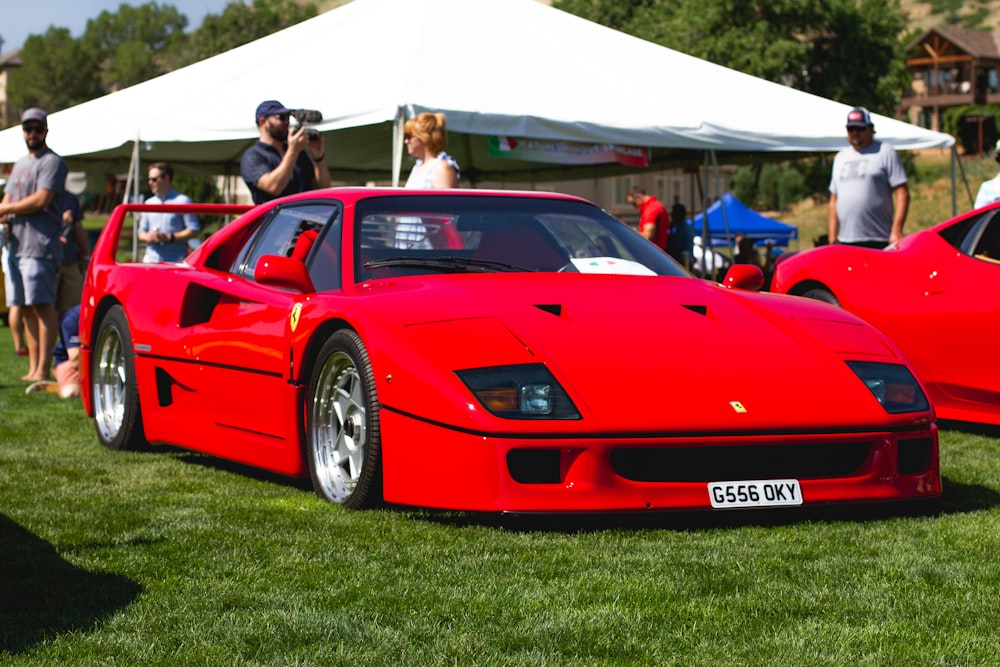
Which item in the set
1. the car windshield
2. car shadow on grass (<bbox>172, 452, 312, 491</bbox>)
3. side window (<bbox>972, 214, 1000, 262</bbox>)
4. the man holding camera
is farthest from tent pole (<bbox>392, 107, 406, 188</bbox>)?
the car windshield

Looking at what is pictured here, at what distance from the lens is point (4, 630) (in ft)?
10.5

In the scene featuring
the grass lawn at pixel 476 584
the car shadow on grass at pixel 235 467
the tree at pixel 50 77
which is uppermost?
the tree at pixel 50 77

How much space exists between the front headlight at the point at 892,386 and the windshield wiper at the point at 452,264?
1.32 meters

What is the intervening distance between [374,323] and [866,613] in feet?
6.41

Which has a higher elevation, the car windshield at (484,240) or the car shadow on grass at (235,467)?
the car windshield at (484,240)

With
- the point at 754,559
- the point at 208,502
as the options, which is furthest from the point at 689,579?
the point at 208,502

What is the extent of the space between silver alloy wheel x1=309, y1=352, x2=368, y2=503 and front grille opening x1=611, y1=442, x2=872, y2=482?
0.93 m

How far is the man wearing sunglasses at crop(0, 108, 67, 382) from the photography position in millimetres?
9906

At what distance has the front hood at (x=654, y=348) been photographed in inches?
173

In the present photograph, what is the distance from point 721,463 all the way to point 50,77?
134m

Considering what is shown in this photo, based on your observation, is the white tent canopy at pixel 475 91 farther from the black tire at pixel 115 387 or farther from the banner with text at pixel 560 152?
the black tire at pixel 115 387

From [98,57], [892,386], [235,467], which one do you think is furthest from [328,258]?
[98,57]

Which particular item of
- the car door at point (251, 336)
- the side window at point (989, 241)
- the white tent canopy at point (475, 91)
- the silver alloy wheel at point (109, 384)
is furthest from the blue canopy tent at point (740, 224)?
the car door at point (251, 336)

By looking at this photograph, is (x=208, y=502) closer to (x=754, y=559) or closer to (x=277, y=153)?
(x=754, y=559)
